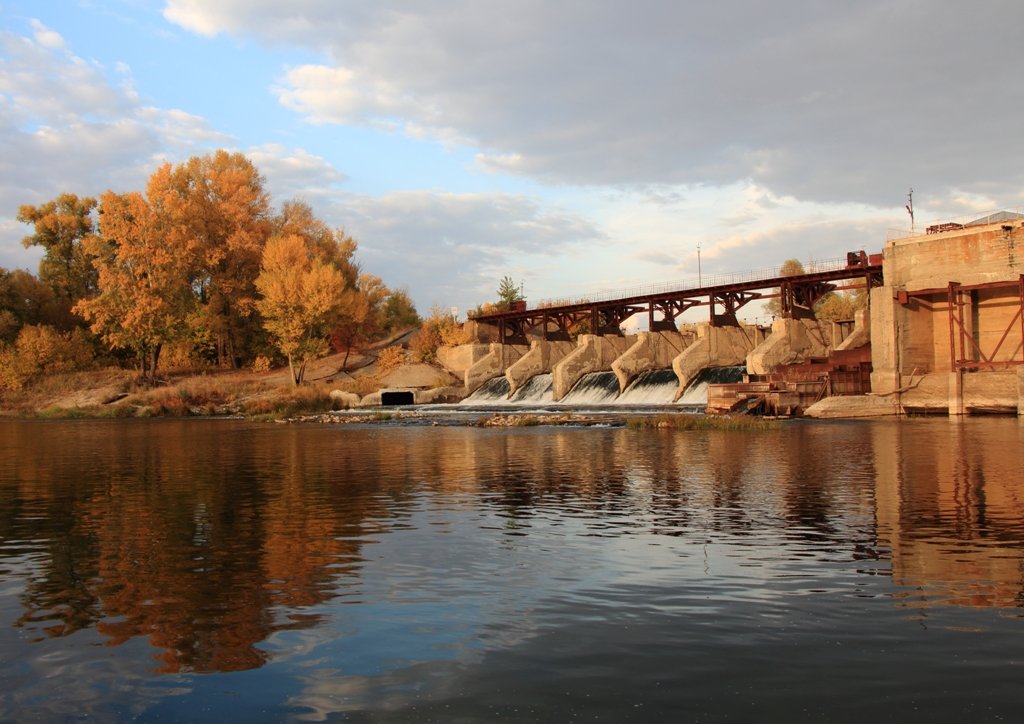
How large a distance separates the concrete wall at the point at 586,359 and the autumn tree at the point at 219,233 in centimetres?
2911

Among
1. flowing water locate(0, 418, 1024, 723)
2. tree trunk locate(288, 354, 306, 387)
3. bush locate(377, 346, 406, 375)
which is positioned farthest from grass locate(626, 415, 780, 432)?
tree trunk locate(288, 354, 306, 387)

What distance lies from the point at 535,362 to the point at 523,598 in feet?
174

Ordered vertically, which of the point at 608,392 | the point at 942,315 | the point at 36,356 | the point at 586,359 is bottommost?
the point at 608,392

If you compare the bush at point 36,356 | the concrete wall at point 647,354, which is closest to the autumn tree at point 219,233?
the bush at point 36,356

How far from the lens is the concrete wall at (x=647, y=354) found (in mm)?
52562

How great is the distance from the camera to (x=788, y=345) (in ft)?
154

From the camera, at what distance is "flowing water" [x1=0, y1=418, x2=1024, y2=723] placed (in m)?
6.36

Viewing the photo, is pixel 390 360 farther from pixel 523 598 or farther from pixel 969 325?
pixel 523 598

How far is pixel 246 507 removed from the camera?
51.4ft

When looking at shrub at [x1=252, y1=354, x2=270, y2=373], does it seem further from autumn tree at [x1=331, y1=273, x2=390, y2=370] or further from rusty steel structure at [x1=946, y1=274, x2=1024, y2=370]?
rusty steel structure at [x1=946, y1=274, x2=1024, y2=370]

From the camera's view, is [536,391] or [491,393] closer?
[536,391]

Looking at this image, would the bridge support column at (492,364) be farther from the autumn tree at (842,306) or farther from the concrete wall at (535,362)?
the autumn tree at (842,306)

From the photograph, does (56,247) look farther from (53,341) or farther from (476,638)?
(476,638)

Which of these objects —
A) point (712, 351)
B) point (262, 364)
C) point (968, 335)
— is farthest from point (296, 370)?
point (968, 335)
